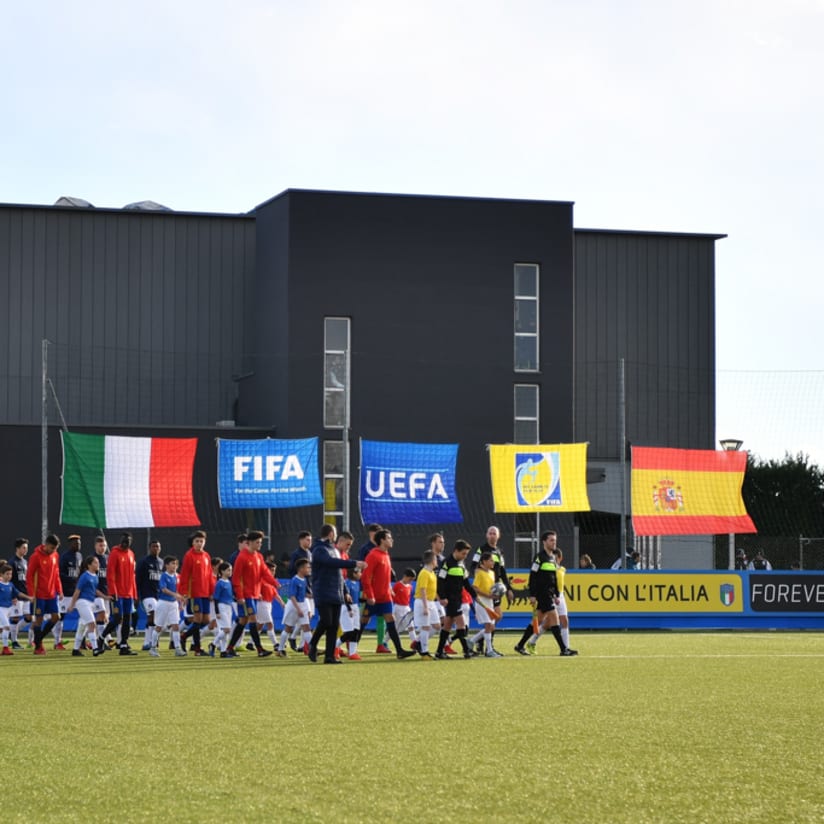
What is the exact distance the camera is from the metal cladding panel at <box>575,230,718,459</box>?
45906 mm

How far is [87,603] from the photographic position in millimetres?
23203

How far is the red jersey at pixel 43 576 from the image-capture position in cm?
2475

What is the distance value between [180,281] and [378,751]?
34759mm

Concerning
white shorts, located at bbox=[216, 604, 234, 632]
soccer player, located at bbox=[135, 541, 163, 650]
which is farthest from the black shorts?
soccer player, located at bbox=[135, 541, 163, 650]

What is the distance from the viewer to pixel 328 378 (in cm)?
4066

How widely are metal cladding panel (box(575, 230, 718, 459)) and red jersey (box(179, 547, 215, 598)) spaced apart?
23000 mm

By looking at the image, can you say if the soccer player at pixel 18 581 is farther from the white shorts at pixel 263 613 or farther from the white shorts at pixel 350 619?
the white shorts at pixel 350 619

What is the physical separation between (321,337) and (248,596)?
58.7 ft

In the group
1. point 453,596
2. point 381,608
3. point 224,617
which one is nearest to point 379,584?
point 381,608

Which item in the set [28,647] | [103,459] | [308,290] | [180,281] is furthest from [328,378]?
[28,647]

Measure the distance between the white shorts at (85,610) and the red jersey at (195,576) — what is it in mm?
1678

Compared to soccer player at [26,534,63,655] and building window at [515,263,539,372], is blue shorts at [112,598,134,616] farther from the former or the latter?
building window at [515,263,539,372]

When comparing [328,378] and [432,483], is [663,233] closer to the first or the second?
[328,378]

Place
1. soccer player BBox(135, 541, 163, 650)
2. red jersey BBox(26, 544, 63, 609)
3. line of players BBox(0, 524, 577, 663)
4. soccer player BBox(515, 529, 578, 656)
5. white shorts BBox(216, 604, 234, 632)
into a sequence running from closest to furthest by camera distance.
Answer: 1. soccer player BBox(515, 529, 578, 656)
2. line of players BBox(0, 524, 577, 663)
3. white shorts BBox(216, 604, 234, 632)
4. red jersey BBox(26, 544, 63, 609)
5. soccer player BBox(135, 541, 163, 650)
